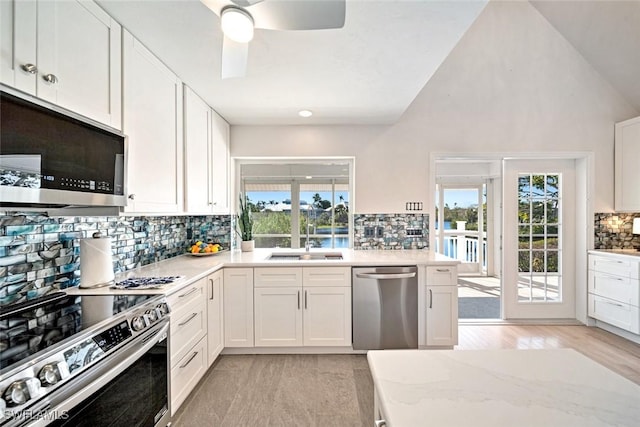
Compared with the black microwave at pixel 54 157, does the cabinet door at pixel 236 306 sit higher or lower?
lower

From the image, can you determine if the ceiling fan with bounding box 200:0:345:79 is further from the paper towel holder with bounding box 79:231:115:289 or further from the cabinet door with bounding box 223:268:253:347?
the cabinet door with bounding box 223:268:253:347

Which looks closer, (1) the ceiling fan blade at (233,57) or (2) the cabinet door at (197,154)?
(1) the ceiling fan blade at (233,57)

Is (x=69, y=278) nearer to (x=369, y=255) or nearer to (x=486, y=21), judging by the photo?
(x=369, y=255)

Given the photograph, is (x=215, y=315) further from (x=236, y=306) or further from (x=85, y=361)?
(x=85, y=361)

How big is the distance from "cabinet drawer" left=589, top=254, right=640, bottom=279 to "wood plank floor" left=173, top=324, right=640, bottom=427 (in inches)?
27.2

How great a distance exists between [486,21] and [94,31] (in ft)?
12.4

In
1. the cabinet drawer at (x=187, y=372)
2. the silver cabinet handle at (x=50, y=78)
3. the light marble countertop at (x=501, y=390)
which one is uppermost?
the silver cabinet handle at (x=50, y=78)

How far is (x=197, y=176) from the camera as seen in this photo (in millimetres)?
2645

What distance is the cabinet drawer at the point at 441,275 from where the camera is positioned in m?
2.82

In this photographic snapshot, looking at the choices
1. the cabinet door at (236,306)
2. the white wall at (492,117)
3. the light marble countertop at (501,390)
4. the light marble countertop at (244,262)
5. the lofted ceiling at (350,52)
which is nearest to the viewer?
the light marble countertop at (501,390)

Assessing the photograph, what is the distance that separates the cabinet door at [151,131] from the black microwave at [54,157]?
0.21 metres

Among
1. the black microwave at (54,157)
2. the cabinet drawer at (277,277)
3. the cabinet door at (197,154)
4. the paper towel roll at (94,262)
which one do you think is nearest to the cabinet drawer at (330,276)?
the cabinet drawer at (277,277)

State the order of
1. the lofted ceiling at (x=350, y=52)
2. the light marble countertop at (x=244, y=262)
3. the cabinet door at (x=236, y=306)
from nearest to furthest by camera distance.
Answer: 1. the lofted ceiling at (x=350, y=52)
2. the light marble countertop at (x=244, y=262)
3. the cabinet door at (x=236, y=306)

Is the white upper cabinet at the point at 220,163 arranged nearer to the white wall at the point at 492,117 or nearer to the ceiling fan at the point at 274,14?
the white wall at the point at 492,117
